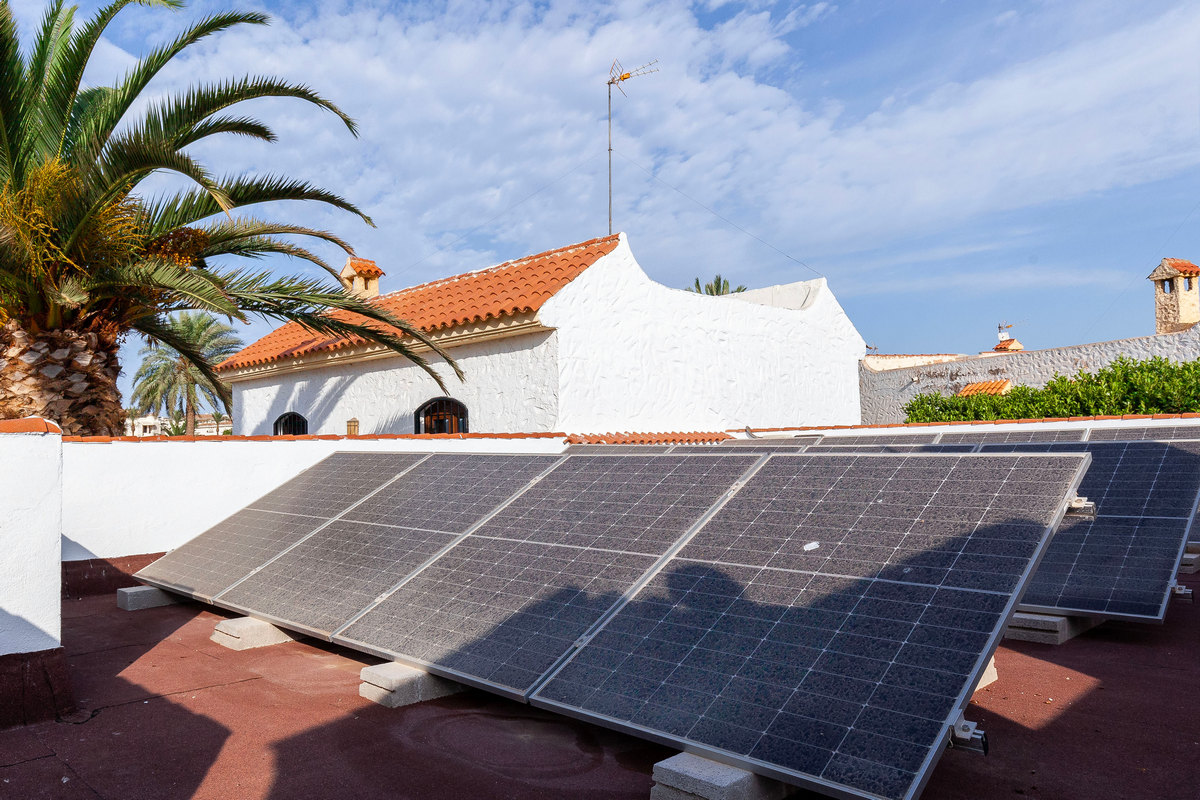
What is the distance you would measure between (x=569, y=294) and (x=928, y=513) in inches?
327

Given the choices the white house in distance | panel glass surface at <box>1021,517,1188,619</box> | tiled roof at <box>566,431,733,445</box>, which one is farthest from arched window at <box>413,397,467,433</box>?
panel glass surface at <box>1021,517,1188,619</box>

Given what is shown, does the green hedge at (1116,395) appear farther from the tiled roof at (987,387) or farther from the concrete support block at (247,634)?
the concrete support block at (247,634)

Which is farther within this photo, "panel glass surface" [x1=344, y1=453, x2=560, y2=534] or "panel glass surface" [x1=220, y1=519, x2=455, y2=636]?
"panel glass surface" [x1=344, y1=453, x2=560, y2=534]

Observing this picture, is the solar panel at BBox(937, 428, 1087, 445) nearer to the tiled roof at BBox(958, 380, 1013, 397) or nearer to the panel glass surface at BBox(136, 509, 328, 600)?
the panel glass surface at BBox(136, 509, 328, 600)

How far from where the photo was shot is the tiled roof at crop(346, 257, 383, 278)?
65.3 ft

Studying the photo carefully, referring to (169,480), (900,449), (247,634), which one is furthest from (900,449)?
(169,480)

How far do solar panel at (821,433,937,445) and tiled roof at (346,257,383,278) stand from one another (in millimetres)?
12481

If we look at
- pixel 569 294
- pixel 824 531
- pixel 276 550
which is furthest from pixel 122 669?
pixel 569 294

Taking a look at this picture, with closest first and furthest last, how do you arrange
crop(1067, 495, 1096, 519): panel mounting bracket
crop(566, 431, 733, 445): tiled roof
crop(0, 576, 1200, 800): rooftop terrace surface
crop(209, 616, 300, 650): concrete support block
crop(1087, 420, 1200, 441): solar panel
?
crop(0, 576, 1200, 800): rooftop terrace surface < crop(1067, 495, 1096, 519): panel mounting bracket < crop(209, 616, 300, 650): concrete support block < crop(1087, 420, 1200, 441): solar panel < crop(566, 431, 733, 445): tiled roof

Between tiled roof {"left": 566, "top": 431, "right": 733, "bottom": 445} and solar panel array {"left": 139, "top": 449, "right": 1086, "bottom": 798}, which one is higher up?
tiled roof {"left": 566, "top": 431, "right": 733, "bottom": 445}

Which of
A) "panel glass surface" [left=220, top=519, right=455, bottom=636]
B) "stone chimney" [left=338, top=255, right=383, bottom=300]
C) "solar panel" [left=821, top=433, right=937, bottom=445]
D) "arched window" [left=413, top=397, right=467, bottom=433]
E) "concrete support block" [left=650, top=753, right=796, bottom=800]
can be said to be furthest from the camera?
"stone chimney" [left=338, top=255, right=383, bottom=300]

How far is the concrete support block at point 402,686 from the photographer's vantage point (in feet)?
16.3

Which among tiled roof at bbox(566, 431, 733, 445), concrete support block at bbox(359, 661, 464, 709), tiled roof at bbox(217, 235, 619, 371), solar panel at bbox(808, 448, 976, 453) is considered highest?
tiled roof at bbox(217, 235, 619, 371)

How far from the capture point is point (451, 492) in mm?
7523
